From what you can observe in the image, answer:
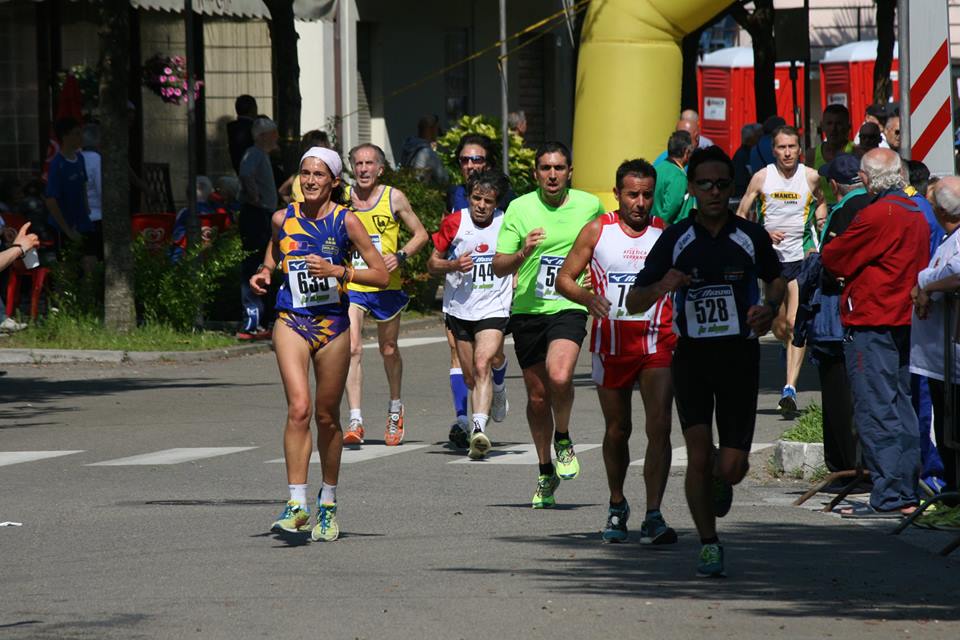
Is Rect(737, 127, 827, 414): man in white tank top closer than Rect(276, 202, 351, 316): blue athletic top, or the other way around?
Rect(276, 202, 351, 316): blue athletic top

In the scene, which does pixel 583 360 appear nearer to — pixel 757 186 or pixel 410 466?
pixel 757 186

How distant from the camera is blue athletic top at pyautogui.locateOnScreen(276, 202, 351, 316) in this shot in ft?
31.6

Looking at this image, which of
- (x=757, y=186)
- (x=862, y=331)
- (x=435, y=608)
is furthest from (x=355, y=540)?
(x=757, y=186)

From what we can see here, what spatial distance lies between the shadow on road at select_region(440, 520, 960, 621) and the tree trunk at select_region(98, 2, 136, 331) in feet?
35.8

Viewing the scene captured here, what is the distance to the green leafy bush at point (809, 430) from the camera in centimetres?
1216

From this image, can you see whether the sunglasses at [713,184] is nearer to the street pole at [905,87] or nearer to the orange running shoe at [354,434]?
the street pole at [905,87]

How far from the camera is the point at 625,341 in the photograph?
31.0ft

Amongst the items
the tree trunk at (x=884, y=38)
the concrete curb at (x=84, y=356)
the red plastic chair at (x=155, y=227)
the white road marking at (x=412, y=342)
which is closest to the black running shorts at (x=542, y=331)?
the concrete curb at (x=84, y=356)

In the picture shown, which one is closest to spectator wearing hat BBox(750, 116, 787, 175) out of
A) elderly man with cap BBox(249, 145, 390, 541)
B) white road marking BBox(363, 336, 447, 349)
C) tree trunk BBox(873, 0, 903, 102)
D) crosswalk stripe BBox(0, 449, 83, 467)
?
white road marking BBox(363, 336, 447, 349)

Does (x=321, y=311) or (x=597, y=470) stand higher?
(x=321, y=311)

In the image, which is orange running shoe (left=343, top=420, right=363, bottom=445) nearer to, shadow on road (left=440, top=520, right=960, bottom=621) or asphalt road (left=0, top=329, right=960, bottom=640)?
asphalt road (left=0, top=329, right=960, bottom=640)

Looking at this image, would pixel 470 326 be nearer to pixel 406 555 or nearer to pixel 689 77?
pixel 406 555

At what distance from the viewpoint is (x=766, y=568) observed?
8.63m

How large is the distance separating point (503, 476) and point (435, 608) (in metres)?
4.39
